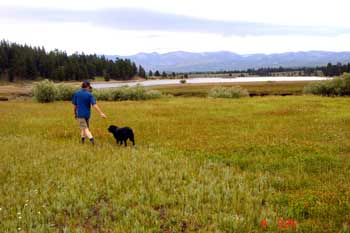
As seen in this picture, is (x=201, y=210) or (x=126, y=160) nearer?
(x=201, y=210)

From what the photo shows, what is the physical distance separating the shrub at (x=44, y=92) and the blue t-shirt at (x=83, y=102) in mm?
38454

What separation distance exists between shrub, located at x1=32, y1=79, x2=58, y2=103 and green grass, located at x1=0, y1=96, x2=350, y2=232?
3535cm

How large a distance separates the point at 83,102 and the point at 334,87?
53084mm

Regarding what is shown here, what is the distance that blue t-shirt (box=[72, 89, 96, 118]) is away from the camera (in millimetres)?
15062

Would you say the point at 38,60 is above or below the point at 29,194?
above

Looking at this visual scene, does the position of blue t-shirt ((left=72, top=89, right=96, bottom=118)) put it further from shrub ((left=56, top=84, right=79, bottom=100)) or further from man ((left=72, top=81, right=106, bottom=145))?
shrub ((left=56, top=84, right=79, bottom=100))

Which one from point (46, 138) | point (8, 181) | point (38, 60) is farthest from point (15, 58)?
point (8, 181)

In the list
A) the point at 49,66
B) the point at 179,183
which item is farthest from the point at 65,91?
the point at 49,66

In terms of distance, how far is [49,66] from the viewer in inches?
5266

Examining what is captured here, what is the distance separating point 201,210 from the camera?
24.9 ft

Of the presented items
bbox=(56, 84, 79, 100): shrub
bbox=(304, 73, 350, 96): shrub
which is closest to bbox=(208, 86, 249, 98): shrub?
bbox=(304, 73, 350, 96): shrub

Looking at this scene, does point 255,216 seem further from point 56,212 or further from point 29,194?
point 29,194

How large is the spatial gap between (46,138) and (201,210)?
498 inches

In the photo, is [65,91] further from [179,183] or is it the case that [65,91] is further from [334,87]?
[179,183]
